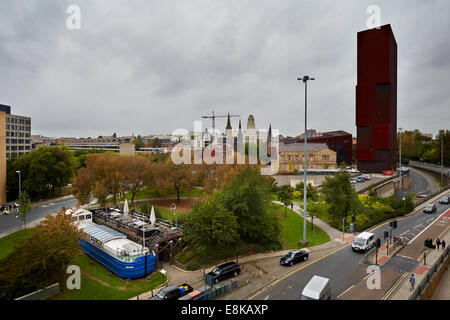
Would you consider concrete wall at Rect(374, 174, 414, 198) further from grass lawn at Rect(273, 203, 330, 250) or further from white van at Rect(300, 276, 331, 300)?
white van at Rect(300, 276, 331, 300)

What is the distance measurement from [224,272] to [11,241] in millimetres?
24061

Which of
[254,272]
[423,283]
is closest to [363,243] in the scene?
[423,283]

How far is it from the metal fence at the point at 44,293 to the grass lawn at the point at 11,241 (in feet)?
35.9

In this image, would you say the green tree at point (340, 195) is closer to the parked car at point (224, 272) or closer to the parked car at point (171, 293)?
the parked car at point (224, 272)

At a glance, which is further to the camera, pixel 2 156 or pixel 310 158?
pixel 310 158

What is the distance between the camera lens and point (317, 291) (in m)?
14.3

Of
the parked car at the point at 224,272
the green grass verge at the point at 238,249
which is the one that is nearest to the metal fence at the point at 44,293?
the green grass verge at the point at 238,249

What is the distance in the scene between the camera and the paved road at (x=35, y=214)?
110 ft

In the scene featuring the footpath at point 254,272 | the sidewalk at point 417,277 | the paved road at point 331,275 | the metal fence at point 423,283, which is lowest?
the footpath at point 254,272

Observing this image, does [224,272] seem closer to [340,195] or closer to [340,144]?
[340,195]

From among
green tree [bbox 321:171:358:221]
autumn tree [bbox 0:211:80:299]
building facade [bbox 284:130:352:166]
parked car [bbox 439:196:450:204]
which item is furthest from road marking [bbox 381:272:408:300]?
building facade [bbox 284:130:352:166]

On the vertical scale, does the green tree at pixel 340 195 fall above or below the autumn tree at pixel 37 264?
above
